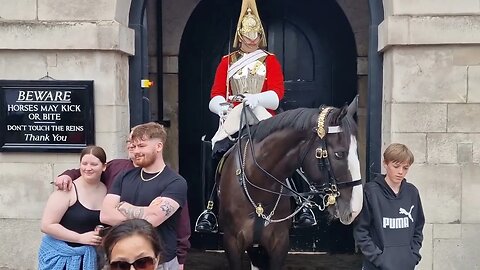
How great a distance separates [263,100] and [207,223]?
1100mm

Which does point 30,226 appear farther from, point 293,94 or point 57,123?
point 293,94

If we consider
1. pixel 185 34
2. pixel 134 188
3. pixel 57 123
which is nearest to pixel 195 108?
pixel 185 34

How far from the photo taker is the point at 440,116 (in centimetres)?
504

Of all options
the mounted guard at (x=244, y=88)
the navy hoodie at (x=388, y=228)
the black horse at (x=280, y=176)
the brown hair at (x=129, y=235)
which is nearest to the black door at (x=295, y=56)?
the mounted guard at (x=244, y=88)

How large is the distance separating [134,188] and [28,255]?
96.9 inches

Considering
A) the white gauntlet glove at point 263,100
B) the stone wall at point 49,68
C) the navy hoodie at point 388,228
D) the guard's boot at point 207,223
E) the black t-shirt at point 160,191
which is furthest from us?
the stone wall at point 49,68

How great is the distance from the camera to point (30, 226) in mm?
5367

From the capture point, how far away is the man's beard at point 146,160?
11.1 feet

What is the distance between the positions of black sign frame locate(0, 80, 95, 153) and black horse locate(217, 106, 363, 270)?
1372mm

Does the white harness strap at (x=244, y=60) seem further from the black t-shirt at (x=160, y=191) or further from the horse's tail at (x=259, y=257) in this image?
the black t-shirt at (x=160, y=191)

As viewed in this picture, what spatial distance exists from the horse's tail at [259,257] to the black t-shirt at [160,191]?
121 centimetres

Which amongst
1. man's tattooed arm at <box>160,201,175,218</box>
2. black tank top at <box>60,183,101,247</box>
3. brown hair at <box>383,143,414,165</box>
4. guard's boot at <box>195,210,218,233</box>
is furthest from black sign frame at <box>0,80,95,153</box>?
brown hair at <box>383,143,414,165</box>

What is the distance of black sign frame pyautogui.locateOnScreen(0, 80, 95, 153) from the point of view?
5227 millimetres

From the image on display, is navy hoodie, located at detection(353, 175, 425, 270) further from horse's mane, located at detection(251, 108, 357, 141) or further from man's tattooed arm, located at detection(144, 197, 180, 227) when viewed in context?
man's tattooed arm, located at detection(144, 197, 180, 227)
